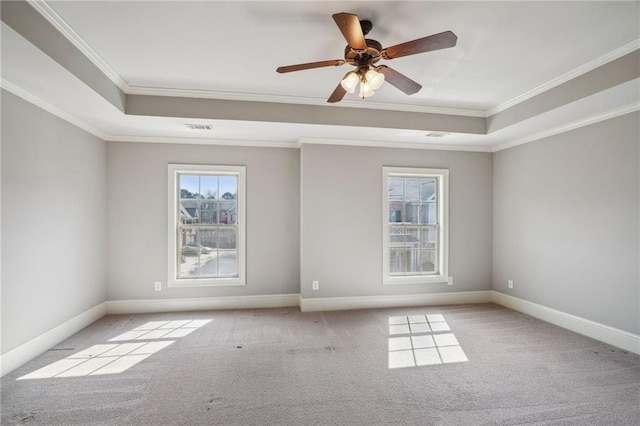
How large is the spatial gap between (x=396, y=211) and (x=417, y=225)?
0.42 metres

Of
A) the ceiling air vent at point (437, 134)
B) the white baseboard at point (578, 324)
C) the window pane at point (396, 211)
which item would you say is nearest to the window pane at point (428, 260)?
the window pane at point (396, 211)

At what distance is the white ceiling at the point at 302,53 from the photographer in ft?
6.87

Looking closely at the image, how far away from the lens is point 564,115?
3352mm

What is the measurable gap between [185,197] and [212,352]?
233 centimetres

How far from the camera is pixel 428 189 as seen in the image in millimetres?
4906

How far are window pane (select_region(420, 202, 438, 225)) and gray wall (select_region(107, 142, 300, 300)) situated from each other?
2.00 meters

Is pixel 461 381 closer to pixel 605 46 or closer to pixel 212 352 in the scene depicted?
pixel 212 352

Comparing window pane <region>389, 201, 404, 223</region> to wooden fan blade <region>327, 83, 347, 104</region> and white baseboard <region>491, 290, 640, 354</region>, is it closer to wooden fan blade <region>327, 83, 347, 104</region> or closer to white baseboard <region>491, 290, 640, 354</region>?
white baseboard <region>491, 290, 640, 354</region>

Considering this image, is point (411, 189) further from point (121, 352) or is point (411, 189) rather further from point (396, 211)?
point (121, 352)

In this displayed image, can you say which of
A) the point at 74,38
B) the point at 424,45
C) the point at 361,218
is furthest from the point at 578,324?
the point at 74,38

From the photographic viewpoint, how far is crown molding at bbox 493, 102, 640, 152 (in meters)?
3.10

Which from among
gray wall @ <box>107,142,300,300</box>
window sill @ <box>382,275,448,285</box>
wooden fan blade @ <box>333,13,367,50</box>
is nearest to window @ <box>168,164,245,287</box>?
gray wall @ <box>107,142,300,300</box>

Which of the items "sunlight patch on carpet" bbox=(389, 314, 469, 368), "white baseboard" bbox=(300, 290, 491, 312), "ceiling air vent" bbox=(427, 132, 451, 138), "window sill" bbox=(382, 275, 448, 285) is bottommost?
"sunlight patch on carpet" bbox=(389, 314, 469, 368)

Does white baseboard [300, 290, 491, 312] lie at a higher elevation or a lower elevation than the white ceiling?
lower
